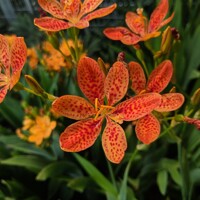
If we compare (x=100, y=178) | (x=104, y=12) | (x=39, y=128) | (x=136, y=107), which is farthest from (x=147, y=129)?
(x=39, y=128)

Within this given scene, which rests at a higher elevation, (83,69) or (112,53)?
(83,69)

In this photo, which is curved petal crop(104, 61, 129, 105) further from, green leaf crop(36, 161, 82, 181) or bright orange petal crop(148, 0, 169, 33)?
green leaf crop(36, 161, 82, 181)

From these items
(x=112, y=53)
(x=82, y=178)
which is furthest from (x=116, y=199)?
(x=112, y=53)

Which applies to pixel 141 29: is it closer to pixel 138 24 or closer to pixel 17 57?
pixel 138 24

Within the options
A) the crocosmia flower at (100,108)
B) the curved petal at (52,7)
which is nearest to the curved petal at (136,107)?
the crocosmia flower at (100,108)

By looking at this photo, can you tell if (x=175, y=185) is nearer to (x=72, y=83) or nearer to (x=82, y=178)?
(x=82, y=178)

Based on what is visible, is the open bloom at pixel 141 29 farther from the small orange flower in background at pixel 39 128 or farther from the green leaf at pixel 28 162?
the green leaf at pixel 28 162
